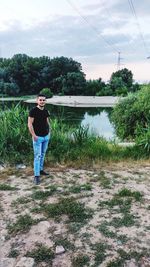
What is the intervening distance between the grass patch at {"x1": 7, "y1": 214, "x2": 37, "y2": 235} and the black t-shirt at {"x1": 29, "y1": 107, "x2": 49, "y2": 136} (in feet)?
5.93

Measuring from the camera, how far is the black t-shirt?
607 centimetres

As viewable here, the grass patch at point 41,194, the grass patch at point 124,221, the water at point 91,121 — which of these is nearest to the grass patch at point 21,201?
the grass patch at point 41,194

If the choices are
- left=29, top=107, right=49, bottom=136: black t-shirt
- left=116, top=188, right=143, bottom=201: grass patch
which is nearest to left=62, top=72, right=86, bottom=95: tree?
left=29, top=107, right=49, bottom=136: black t-shirt

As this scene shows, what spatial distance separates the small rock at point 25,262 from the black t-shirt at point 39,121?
2715 mm

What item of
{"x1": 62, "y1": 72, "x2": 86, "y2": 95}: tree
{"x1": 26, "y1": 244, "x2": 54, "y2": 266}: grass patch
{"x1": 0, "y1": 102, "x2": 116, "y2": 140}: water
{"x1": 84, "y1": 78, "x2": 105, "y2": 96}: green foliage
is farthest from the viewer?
{"x1": 62, "y1": 72, "x2": 86, "y2": 95}: tree

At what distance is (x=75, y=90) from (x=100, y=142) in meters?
55.6

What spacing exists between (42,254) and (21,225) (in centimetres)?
72

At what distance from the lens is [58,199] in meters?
5.27

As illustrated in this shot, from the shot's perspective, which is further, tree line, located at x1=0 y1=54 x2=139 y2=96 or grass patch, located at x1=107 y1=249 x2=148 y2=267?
tree line, located at x1=0 y1=54 x2=139 y2=96

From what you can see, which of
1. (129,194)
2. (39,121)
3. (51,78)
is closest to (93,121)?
(39,121)

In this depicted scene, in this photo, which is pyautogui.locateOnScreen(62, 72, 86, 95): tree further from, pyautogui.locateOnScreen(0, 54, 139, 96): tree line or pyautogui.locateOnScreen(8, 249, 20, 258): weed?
pyautogui.locateOnScreen(8, 249, 20, 258): weed

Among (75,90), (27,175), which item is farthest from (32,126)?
(75,90)

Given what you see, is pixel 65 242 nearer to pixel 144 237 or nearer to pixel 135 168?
pixel 144 237

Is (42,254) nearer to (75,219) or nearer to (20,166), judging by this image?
(75,219)
